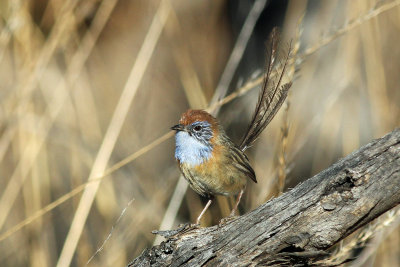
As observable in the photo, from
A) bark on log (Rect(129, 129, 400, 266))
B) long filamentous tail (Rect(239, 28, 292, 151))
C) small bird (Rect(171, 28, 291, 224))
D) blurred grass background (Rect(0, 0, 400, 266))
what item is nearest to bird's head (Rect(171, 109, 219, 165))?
small bird (Rect(171, 28, 291, 224))

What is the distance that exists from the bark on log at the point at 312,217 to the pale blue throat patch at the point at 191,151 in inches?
38.4

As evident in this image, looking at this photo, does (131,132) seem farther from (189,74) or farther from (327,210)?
(327,210)

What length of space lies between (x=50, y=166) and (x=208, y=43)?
2.32 meters

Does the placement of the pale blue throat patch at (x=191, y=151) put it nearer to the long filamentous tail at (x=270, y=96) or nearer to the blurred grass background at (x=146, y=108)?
the blurred grass background at (x=146, y=108)

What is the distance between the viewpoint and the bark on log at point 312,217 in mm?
2012

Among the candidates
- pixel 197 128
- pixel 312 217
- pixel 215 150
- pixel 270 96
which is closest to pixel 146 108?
pixel 197 128

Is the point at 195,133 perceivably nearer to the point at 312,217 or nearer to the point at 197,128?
the point at 197,128

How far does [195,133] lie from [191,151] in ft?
0.56

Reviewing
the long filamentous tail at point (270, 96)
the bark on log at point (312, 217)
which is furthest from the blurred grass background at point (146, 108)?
the bark on log at point (312, 217)

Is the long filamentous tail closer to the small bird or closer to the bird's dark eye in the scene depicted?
the small bird

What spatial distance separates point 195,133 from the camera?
3.49 metres

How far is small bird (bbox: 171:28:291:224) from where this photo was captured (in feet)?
10.6

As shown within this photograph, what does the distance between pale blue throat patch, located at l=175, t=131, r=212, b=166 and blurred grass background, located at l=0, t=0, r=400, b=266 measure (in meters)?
0.15

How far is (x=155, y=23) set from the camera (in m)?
3.92
